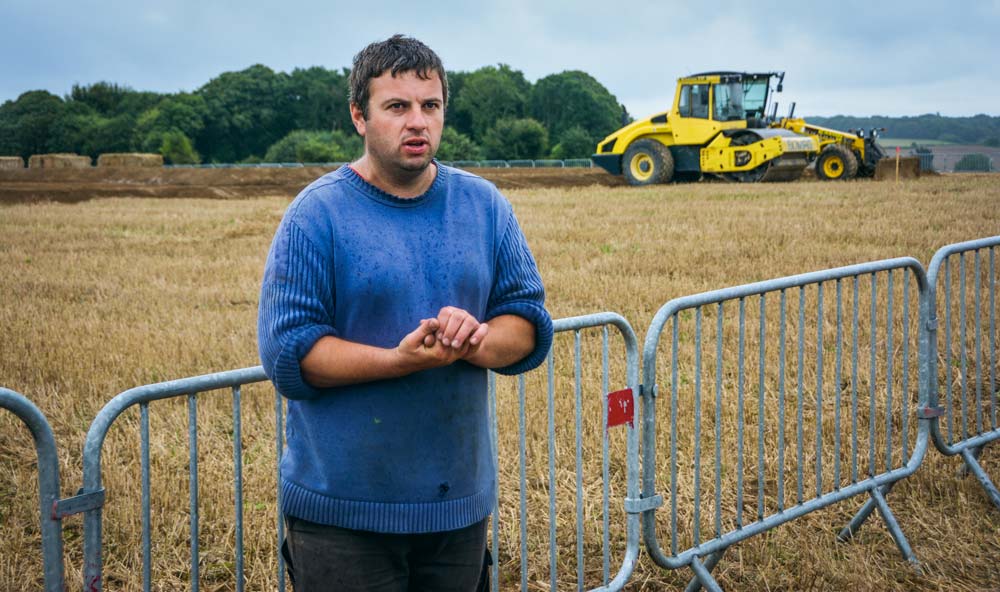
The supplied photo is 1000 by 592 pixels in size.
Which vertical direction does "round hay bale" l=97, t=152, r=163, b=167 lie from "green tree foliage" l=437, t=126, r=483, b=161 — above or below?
below

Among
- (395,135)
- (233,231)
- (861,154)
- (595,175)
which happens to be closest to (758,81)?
(861,154)

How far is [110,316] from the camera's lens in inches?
420

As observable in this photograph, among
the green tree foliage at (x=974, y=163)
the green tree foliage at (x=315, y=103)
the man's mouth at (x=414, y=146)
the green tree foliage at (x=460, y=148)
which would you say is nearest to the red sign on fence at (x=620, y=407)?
the man's mouth at (x=414, y=146)

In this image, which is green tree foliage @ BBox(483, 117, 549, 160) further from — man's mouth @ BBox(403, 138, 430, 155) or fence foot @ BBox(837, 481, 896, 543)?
man's mouth @ BBox(403, 138, 430, 155)

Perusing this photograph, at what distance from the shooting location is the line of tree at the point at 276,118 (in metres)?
85.2

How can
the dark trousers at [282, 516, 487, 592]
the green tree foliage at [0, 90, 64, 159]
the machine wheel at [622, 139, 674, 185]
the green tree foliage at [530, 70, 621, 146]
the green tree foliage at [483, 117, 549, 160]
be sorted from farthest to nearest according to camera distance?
the green tree foliage at [530, 70, 621, 146]
the green tree foliage at [0, 90, 64, 159]
the green tree foliage at [483, 117, 549, 160]
the machine wheel at [622, 139, 674, 185]
the dark trousers at [282, 516, 487, 592]

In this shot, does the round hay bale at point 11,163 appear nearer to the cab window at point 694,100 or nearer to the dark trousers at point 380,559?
the cab window at point 694,100

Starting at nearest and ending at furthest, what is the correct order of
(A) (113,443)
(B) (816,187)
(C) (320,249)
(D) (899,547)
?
(C) (320,249), (D) (899,547), (A) (113,443), (B) (816,187)

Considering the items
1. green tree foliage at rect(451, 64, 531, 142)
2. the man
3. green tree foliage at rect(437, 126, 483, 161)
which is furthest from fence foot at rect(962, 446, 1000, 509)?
green tree foliage at rect(451, 64, 531, 142)

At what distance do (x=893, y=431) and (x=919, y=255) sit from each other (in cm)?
791

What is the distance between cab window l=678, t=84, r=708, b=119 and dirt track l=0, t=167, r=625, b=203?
4.07 meters

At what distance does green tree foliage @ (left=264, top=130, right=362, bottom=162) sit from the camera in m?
76.0

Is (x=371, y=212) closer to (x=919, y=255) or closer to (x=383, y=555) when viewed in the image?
(x=383, y=555)

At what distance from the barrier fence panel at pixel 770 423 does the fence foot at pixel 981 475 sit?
33 centimetres
